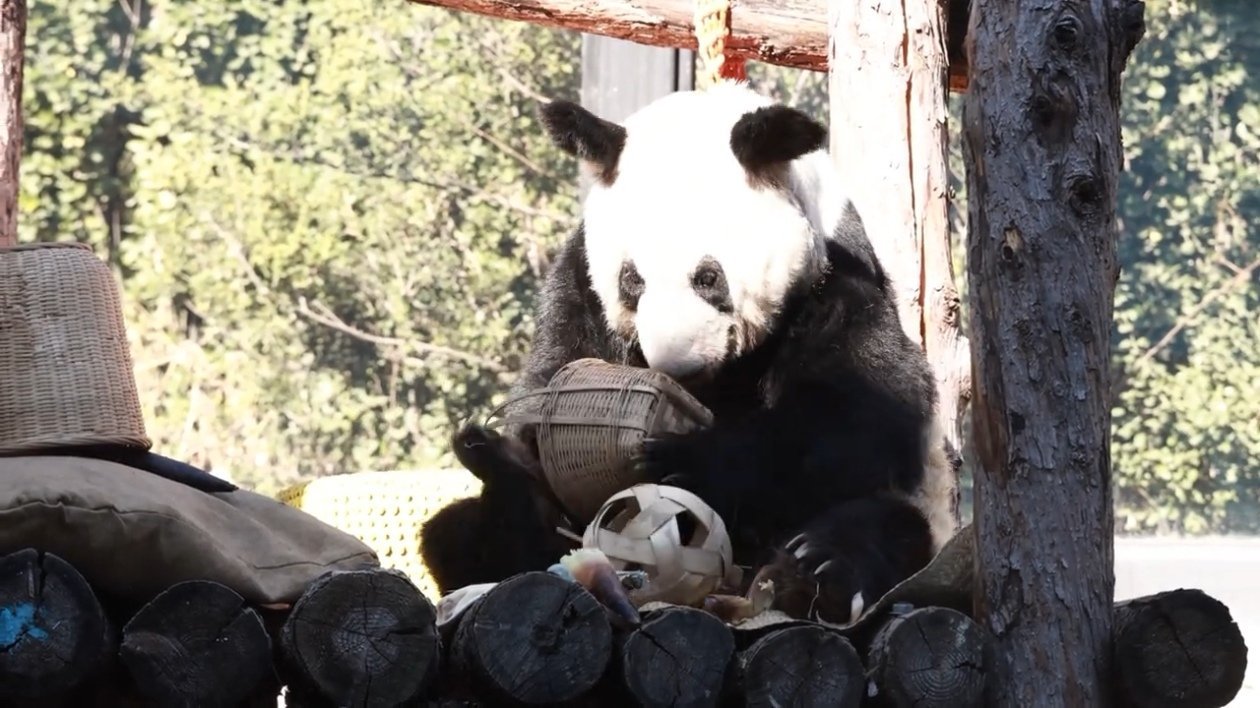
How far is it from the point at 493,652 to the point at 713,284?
1.14m

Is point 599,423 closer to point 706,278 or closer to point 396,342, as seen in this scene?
point 706,278

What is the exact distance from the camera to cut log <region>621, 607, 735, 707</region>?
2084 mm

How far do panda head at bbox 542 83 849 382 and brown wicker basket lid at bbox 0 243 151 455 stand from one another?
3.15 ft

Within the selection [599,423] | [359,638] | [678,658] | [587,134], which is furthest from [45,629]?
[587,134]

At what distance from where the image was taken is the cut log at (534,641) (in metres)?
2.03

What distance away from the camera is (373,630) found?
1994mm

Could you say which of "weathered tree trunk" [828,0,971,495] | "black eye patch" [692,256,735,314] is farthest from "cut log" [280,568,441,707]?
"weathered tree trunk" [828,0,971,495]

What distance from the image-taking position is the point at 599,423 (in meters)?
2.77

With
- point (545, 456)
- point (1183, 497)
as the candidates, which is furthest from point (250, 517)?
point (1183, 497)

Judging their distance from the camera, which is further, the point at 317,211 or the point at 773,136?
the point at 317,211

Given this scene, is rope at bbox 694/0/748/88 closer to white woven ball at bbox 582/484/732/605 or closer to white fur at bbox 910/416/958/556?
white fur at bbox 910/416/958/556

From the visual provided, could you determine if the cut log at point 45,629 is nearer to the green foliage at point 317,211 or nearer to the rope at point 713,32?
the rope at point 713,32

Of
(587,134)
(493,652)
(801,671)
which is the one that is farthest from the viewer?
(587,134)

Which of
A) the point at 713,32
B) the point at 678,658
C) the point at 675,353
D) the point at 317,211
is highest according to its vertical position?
the point at 713,32
